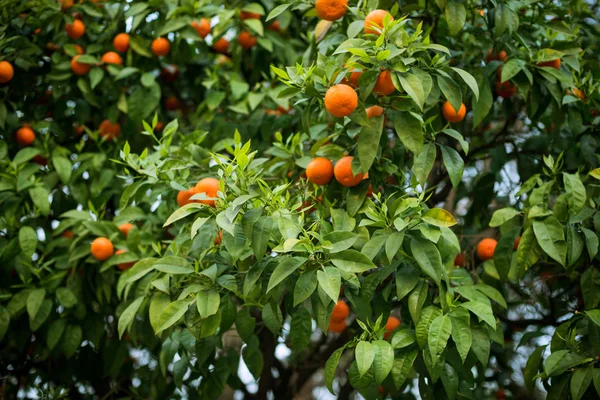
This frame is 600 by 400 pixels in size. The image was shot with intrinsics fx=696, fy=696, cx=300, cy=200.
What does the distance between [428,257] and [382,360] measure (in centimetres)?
31

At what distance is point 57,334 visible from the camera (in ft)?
8.27

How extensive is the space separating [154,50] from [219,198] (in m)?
1.25

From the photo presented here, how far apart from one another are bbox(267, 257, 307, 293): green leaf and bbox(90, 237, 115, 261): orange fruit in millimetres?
889

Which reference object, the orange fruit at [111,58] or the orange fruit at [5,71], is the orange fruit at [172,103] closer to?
the orange fruit at [111,58]

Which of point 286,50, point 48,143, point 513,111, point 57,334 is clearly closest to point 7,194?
point 48,143

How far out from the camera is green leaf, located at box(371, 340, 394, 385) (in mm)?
1793

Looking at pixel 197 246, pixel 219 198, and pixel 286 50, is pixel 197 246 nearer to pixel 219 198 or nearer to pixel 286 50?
pixel 219 198

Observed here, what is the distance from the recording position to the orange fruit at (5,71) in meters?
2.75

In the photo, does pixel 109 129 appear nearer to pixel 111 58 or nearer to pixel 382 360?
pixel 111 58

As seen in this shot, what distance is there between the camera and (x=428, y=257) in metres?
1.92

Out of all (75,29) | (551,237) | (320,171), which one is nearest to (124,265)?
(320,171)

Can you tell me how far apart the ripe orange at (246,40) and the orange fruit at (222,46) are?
0.14m

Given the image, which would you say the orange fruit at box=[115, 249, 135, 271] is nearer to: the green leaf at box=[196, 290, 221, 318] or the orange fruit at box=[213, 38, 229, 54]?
the green leaf at box=[196, 290, 221, 318]

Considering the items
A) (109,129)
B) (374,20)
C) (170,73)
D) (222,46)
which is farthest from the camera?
(170,73)
